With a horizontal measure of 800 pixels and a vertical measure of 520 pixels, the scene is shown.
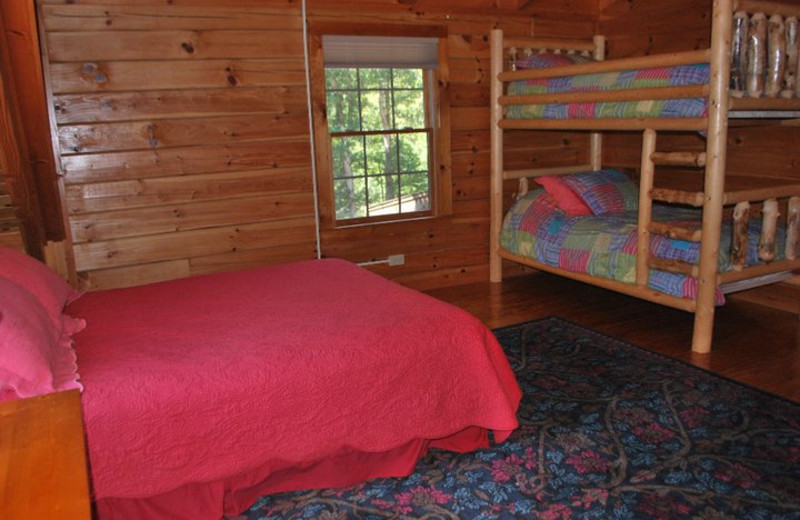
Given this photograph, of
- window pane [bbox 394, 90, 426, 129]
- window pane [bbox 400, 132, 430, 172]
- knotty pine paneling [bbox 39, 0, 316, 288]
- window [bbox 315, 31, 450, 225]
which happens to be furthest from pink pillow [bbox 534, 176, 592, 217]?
knotty pine paneling [bbox 39, 0, 316, 288]

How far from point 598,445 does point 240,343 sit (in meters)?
1.30

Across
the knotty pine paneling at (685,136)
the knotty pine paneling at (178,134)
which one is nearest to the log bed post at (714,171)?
the knotty pine paneling at (685,136)

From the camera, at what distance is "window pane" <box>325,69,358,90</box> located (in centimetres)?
406

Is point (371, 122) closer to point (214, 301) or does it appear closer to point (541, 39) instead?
point (541, 39)

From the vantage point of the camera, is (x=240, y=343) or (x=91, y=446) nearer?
(x=91, y=446)

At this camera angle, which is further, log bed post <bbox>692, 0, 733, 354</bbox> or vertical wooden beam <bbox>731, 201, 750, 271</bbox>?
vertical wooden beam <bbox>731, 201, 750, 271</bbox>

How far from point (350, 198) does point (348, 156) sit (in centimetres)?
27

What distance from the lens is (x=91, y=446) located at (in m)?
1.70

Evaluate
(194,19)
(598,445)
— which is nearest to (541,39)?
(194,19)

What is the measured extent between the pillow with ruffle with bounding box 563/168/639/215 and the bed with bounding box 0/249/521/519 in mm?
1996

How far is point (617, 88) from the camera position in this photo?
3541mm

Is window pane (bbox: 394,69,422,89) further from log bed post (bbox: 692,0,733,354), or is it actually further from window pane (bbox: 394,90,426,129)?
log bed post (bbox: 692,0,733,354)

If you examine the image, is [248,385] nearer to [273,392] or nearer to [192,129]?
[273,392]

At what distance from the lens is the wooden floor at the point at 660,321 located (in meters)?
3.01
